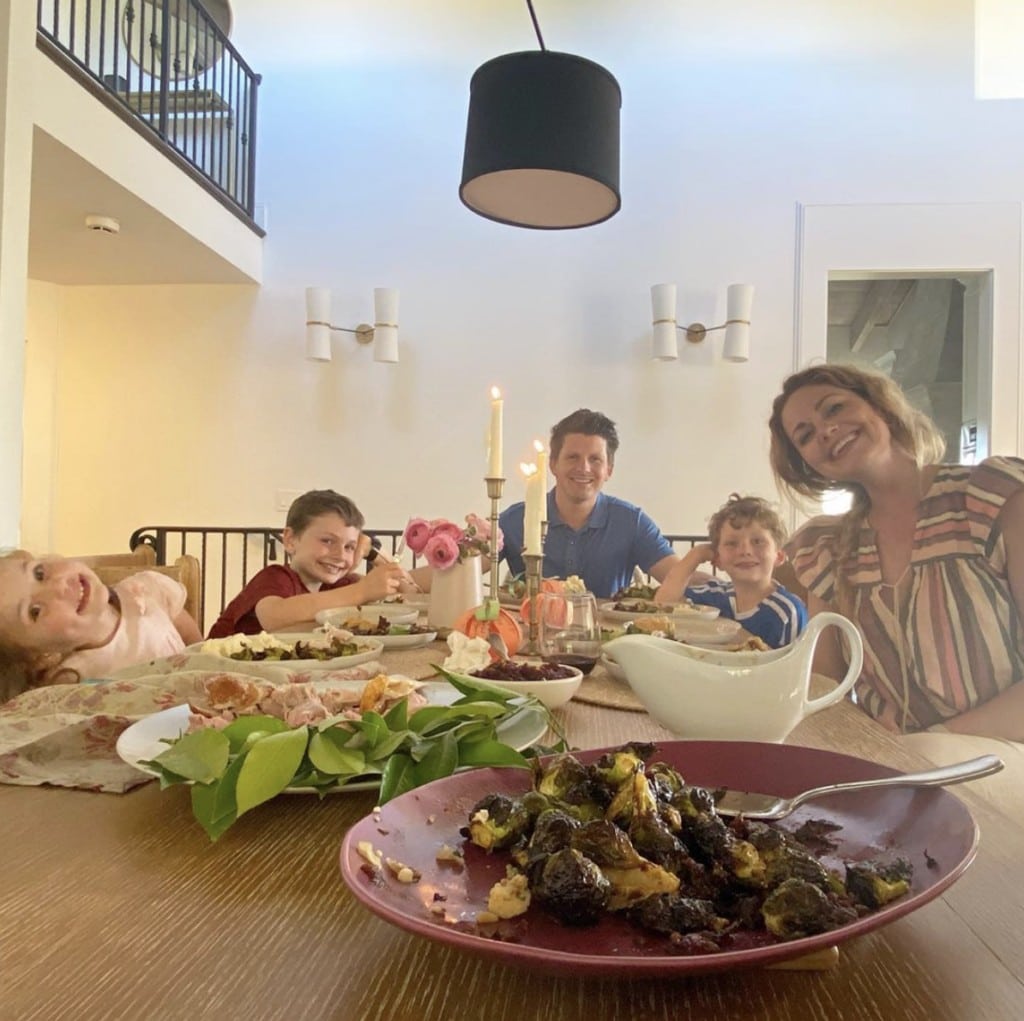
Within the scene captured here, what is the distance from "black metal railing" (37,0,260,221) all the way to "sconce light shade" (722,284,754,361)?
2.34 metres

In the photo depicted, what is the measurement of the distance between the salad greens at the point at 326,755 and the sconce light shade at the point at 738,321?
10.9 ft

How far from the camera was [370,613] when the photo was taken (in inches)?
61.8

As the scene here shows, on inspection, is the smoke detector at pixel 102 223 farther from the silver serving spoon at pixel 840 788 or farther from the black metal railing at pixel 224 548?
the silver serving spoon at pixel 840 788

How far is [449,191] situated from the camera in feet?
12.8

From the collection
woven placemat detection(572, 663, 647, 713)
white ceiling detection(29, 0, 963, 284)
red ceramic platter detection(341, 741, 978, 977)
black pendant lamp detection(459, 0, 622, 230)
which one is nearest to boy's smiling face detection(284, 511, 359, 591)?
black pendant lamp detection(459, 0, 622, 230)

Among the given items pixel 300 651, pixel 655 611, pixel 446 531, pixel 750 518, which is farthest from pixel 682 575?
pixel 300 651

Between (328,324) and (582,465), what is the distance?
163 cm

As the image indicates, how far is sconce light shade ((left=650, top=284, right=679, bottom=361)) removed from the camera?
3.64 metres

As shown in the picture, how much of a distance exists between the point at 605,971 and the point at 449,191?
4020mm

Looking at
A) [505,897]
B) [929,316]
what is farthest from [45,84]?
[929,316]

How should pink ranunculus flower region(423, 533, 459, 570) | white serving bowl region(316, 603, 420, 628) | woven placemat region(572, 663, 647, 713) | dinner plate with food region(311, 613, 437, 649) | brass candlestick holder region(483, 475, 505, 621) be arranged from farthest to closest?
white serving bowl region(316, 603, 420, 628) < pink ranunculus flower region(423, 533, 459, 570) < dinner plate with food region(311, 613, 437, 649) < brass candlestick holder region(483, 475, 505, 621) < woven placemat region(572, 663, 647, 713)

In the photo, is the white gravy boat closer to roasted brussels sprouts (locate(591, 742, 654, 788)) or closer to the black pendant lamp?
roasted brussels sprouts (locate(591, 742, 654, 788))

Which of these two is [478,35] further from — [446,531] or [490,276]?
[446,531]

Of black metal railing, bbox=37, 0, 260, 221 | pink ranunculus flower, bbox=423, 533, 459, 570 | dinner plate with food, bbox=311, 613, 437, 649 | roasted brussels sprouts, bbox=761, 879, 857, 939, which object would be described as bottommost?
dinner plate with food, bbox=311, 613, 437, 649
